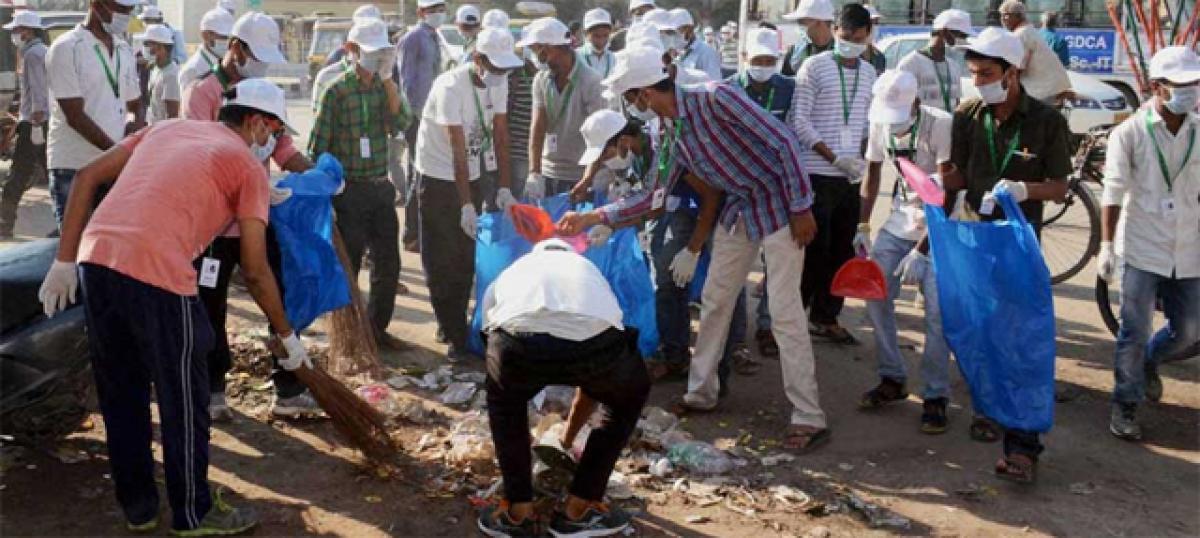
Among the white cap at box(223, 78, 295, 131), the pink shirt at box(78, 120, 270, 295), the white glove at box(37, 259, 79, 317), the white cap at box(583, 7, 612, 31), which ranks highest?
the white cap at box(583, 7, 612, 31)

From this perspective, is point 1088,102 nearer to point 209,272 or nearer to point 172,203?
point 209,272

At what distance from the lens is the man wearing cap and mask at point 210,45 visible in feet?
22.6

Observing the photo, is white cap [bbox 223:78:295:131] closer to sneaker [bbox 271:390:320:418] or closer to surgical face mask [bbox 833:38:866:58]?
sneaker [bbox 271:390:320:418]

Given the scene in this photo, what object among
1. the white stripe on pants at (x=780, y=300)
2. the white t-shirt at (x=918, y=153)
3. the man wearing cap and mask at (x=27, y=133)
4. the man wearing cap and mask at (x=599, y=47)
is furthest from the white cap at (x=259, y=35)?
the man wearing cap and mask at (x=27, y=133)

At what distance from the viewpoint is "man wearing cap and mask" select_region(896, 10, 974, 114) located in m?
6.81

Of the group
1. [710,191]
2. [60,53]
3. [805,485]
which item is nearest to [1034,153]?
[710,191]

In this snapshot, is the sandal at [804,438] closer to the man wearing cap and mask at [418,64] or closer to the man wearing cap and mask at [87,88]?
the man wearing cap and mask at [87,88]

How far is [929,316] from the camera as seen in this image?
533cm

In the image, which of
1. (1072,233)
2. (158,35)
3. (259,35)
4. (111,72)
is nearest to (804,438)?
(259,35)

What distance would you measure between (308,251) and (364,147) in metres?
1.20

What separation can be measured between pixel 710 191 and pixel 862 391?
4.87ft

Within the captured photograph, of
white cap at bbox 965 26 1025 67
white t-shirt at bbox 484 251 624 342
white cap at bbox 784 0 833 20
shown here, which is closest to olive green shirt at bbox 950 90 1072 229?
white cap at bbox 965 26 1025 67

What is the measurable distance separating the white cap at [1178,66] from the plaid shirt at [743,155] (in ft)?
5.47

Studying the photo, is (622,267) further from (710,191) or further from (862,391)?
(862,391)
